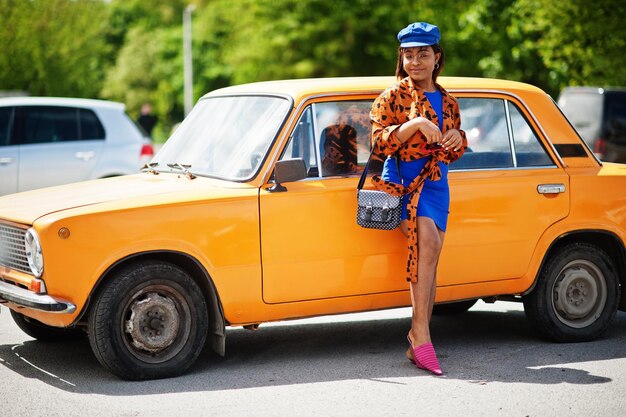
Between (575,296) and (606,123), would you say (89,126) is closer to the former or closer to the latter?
(575,296)

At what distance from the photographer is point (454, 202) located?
7086 millimetres

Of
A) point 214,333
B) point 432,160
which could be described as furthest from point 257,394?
point 432,160

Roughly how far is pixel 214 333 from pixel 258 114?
1423mm

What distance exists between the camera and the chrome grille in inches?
255

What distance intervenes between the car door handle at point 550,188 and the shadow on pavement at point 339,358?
1.08 metres

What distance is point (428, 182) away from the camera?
6629 mm

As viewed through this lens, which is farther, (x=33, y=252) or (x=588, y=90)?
(x=588, y=90)

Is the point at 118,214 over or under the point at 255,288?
over

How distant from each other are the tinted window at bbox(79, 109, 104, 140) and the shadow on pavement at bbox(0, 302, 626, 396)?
6627 mm

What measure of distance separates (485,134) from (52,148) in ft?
25.4

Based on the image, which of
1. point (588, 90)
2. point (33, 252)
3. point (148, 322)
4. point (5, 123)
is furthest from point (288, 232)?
point (588, 90)

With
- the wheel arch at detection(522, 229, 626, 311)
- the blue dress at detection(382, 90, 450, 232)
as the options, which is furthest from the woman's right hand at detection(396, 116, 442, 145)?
the wheel arch at detection(522, 229, 626, 311)

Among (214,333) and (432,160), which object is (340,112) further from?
(214,333)

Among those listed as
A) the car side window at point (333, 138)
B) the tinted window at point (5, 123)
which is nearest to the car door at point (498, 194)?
the car side window at point (333, 138)
